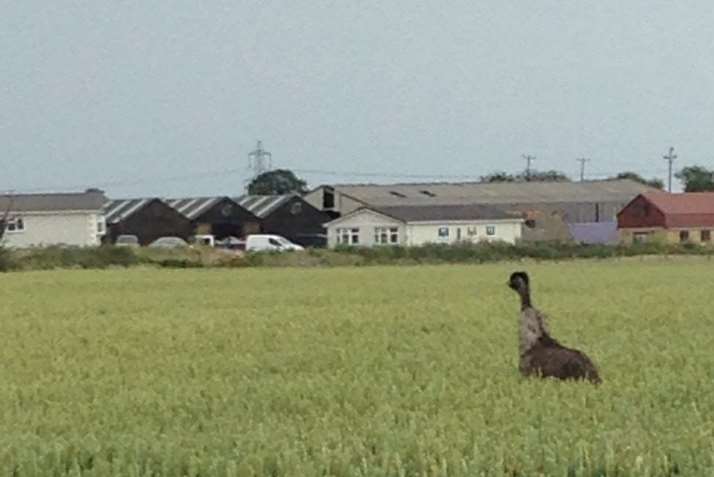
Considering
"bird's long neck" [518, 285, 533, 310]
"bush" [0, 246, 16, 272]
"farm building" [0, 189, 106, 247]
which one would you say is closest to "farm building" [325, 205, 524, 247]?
"farm building" [0, 189, 106, 247]

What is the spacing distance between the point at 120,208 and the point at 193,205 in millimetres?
4786

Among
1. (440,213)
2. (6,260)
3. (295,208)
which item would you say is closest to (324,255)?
(6,260)

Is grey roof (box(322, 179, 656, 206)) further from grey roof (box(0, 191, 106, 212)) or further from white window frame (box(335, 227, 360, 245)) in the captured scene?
grey roof (box(0, 191, 106, 212))

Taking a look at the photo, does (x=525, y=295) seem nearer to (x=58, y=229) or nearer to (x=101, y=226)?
(x=58, y=229)

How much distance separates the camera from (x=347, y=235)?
7431 centimetres

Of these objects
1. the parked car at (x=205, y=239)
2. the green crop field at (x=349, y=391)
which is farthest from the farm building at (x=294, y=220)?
the green crop field at (x=349, y=391)

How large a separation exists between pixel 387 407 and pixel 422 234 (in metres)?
65.2

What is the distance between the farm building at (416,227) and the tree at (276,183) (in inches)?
1615

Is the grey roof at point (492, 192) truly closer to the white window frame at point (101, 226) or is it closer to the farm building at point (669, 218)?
the farm building at point (669, 218)

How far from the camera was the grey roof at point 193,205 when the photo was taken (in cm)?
7817

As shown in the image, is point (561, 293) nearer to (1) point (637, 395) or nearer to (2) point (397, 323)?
(2) point (397, 323)

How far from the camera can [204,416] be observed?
9242mm

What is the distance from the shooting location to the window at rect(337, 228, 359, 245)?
73.9m

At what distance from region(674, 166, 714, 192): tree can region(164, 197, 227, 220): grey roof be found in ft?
156
